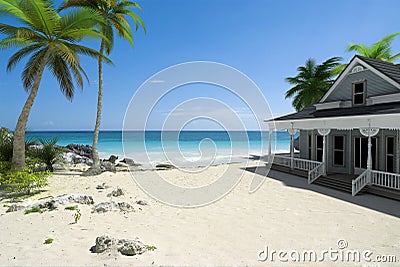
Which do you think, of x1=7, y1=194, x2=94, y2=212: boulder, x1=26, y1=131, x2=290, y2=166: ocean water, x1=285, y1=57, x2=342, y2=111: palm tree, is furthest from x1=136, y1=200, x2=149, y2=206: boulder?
x1=285, y1=57, x2=342, y2=111: palm tree

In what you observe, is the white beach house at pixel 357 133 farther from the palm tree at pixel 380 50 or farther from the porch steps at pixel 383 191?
the palm tree at pixel 380 50

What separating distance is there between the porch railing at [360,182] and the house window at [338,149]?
2945 millimetres

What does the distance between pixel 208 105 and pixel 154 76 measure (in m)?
3.32

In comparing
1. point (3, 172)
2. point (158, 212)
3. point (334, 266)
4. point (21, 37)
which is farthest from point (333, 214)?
point (21, 37)

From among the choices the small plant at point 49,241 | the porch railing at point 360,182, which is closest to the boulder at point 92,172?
the small plant at point 49,241

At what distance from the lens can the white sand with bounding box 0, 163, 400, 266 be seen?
3942 mm

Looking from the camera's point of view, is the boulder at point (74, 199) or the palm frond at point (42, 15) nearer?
the boulder at point (74, 199)

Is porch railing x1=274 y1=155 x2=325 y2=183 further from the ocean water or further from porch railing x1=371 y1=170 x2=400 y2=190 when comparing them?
the ocean water

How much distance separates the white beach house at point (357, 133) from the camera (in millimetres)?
8742

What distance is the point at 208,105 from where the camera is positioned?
10.2 metres

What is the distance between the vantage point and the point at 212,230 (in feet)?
17.3

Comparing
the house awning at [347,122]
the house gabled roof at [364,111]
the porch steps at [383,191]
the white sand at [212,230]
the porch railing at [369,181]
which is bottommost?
the white sand at [212,230]

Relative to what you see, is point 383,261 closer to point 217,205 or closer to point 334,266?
point 334,266

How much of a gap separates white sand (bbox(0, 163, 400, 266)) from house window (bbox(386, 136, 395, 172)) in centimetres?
254
